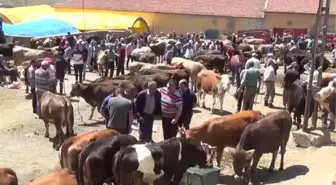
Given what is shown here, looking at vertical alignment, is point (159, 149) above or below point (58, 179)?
above

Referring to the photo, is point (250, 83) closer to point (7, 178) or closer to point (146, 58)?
point (7, 178)

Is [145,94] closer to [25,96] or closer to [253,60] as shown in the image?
[253,60]

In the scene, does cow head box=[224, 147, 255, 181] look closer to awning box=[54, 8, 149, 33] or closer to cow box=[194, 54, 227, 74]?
cow box=[194, 54, 227, 74]

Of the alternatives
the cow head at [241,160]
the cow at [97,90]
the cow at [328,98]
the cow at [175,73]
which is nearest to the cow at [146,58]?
the cow at [175,73]

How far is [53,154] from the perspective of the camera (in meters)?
12.4

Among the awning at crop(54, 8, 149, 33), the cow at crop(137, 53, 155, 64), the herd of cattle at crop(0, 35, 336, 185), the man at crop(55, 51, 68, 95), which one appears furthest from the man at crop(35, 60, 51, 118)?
the awning at crop(54, 8, 149, 33)

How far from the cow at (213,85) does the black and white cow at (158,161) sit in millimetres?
7533

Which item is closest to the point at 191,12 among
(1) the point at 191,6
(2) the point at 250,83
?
(1) the point at 191,6

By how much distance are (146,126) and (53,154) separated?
244 centimetres

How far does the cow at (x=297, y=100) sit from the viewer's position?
49.3 feet

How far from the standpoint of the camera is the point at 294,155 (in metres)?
12.5

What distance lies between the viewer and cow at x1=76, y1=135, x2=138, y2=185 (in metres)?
8.83

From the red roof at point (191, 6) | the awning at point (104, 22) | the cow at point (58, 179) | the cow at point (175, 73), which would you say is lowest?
the cow at point (58, 179)

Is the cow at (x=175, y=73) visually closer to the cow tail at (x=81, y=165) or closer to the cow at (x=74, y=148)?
the cow at (x=74, y=148)
